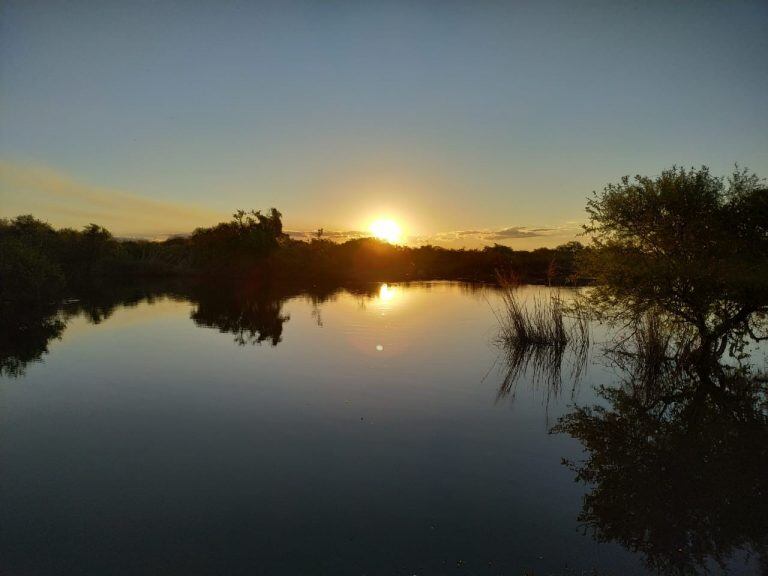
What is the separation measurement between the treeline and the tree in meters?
34.5

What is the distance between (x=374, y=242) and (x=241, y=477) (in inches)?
3062

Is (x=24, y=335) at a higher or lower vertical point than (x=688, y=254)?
lower

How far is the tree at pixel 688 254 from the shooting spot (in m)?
12.2

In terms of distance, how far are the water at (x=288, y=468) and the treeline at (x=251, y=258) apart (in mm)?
40101

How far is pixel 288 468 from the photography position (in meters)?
6.83

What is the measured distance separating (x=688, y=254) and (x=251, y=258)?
190 ft

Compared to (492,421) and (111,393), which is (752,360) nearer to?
(492,421)

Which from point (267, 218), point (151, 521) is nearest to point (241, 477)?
point (151, 521)

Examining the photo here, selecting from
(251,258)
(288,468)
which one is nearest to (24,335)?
(288,468)

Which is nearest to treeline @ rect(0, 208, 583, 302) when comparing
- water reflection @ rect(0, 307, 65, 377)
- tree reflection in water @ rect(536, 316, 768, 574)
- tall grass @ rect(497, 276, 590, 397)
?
water reflection @ rect(0, 307, 65, 377)

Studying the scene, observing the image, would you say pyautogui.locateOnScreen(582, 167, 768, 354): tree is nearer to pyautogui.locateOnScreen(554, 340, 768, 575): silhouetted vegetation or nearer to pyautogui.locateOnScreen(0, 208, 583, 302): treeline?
pyautogui.locateOnScreen(554, 340, 768, 575): silhouetted vegetation

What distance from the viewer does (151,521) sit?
17.7ft

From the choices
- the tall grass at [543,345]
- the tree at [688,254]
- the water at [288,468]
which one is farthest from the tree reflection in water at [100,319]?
the tree at [688,254]

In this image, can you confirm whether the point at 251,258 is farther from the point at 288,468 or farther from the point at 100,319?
the point at 288,468
